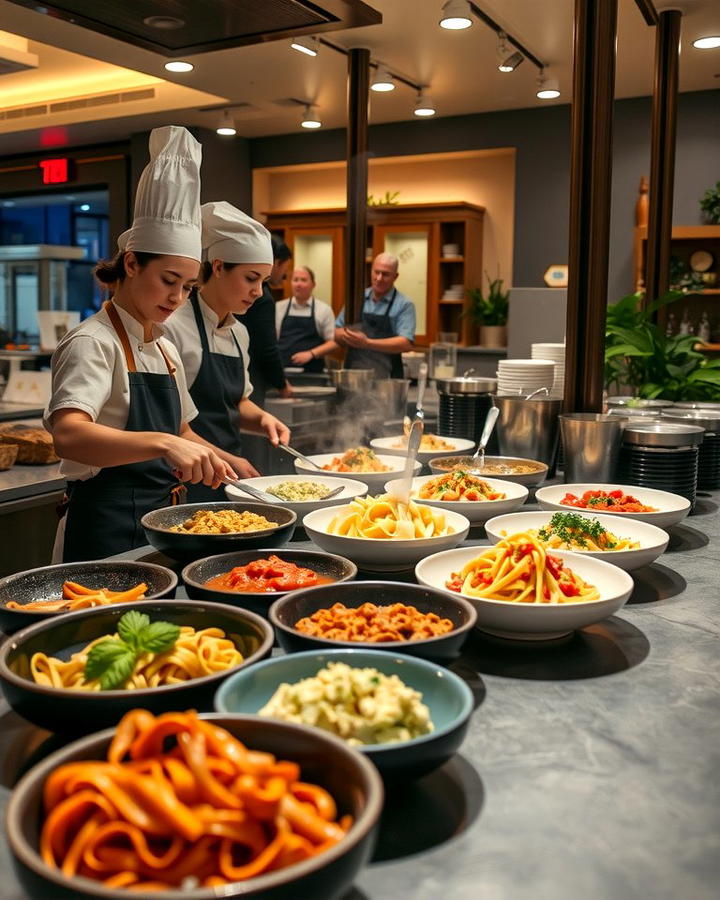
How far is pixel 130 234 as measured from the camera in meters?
2.28

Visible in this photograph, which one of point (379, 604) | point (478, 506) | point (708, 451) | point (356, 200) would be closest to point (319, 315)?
point (356, 200)

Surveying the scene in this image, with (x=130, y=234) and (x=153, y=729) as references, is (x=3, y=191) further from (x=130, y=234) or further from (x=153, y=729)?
(x=153, y=729)

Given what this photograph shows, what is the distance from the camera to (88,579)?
1432 mm

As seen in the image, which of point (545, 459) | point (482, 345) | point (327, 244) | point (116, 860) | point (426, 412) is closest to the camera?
point (116, 860)

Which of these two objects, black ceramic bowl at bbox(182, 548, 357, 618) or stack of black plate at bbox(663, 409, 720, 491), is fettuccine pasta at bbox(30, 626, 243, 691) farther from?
stack of black plate at bbox(663, 409, 720, 491)

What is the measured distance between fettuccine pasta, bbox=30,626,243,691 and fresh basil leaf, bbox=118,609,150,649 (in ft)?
0.06

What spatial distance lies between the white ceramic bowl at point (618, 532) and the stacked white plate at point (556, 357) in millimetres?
1188

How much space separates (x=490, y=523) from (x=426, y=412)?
2.45m

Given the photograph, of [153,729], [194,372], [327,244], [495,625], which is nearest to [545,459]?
[194,372]

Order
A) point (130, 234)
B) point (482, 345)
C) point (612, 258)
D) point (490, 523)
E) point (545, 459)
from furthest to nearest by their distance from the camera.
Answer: point (482, 345) → point (612, 258) → point (545, 459) → point (130, 234) → point (490, 523)

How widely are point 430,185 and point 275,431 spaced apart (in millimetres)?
7542

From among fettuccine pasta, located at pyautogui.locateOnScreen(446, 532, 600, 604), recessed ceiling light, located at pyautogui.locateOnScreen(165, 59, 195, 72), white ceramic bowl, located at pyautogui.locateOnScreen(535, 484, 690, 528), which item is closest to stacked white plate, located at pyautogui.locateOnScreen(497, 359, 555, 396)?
white ceramic bowl, located at pyautogui.locateOnScreen(535, 484, 690, 528)

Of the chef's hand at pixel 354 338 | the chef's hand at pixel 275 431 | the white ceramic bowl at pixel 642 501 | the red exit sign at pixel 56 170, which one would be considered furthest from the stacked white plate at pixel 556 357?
the red exit sign at pixel 56 170

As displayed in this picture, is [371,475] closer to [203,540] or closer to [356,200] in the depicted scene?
[203,540]
